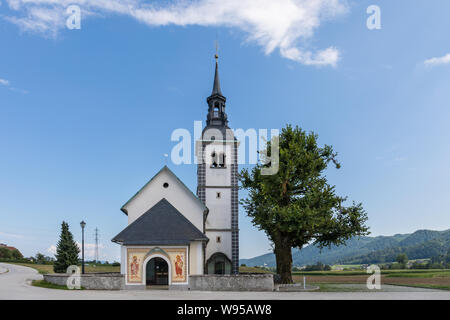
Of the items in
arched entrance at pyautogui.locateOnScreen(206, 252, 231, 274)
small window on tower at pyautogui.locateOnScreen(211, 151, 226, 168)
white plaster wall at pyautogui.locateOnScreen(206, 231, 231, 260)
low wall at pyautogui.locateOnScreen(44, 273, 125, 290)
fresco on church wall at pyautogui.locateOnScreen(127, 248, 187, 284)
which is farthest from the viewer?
small window on tower at pyautogui.locateOnScreen(211, 151, 226, 168)

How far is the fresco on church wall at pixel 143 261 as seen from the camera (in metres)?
25.4

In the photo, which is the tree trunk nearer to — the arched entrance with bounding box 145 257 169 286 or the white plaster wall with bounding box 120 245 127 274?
the arched entrance with bounding box 145 257 169 286

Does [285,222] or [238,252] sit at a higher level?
[285,222]

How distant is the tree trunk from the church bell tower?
17.3ft

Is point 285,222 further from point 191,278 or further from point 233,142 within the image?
point 233,142

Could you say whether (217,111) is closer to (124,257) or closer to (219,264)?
(219,264)

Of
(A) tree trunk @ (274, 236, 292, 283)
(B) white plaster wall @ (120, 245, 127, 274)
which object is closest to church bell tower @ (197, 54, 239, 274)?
(A) tree trunk @ (274, 236, 292, 283)

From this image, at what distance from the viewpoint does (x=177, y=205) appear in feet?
101

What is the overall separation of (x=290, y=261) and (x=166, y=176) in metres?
11.6

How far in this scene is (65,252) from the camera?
129 feet

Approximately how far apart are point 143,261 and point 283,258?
10644mm

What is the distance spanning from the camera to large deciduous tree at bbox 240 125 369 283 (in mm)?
28078

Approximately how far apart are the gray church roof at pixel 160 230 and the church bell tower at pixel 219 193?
7220mm
